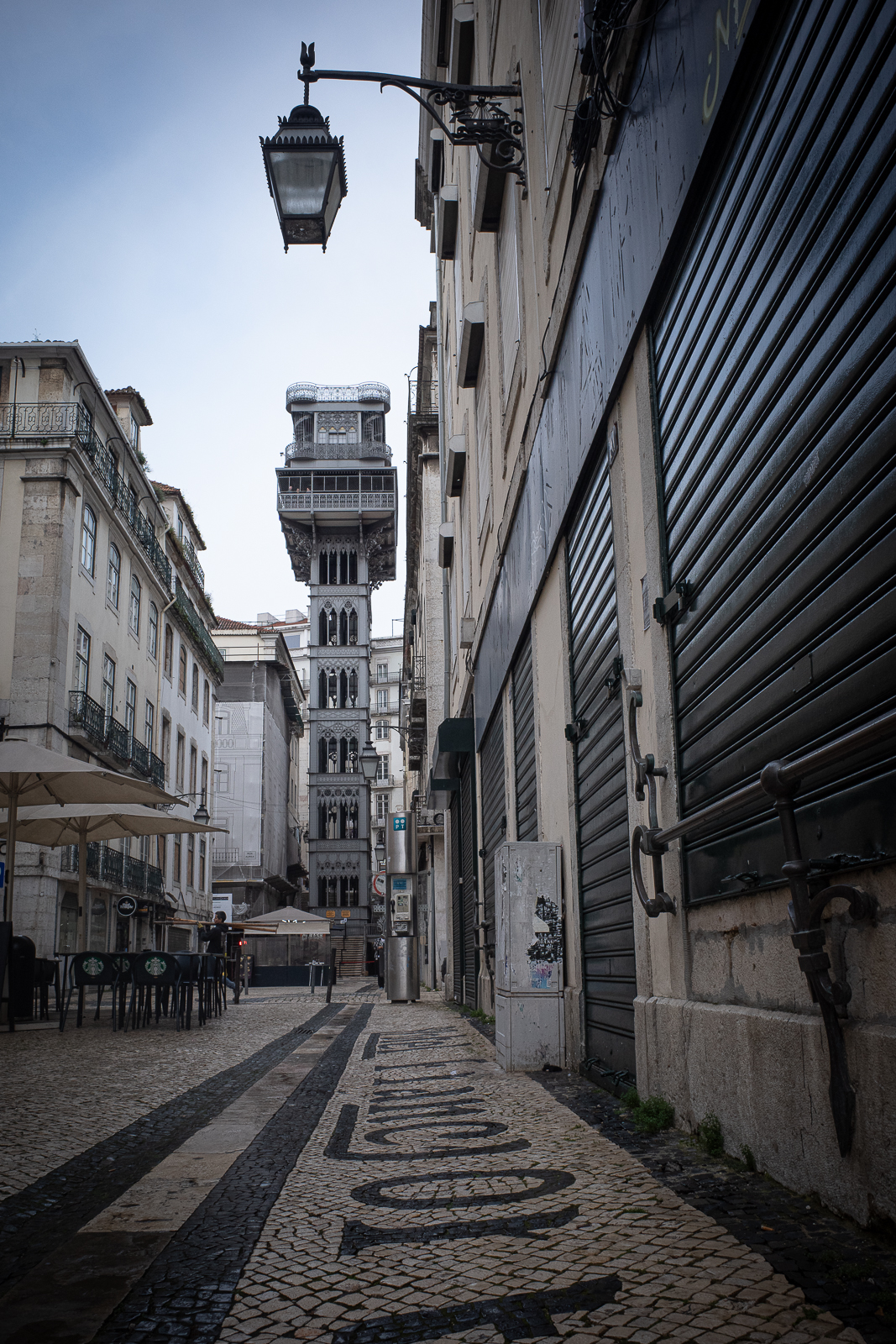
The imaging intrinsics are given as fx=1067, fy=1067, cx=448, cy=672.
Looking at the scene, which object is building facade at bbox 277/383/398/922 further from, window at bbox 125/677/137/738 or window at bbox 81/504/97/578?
window at bbox 81/504/97/578

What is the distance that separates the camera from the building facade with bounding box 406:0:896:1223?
8.63 ft

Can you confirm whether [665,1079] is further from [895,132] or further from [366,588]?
[366,588]

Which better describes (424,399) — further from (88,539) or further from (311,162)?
(311,162)

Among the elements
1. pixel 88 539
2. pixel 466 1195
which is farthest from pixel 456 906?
pixel 466 1195

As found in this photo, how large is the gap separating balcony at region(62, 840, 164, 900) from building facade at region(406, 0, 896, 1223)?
19.2m

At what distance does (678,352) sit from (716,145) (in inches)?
33.0

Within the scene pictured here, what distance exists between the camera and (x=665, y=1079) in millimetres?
4297

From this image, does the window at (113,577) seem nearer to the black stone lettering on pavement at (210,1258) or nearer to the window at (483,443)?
the window at (483,443)

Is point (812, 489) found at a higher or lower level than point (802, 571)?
higher

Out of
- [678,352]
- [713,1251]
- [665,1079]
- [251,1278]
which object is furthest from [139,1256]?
[678,352]

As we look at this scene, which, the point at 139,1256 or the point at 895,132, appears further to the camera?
the point at 139,1256

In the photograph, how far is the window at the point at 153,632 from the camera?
3366cm

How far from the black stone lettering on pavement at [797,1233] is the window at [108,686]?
85.5ft

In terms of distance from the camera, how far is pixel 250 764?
60.2m
